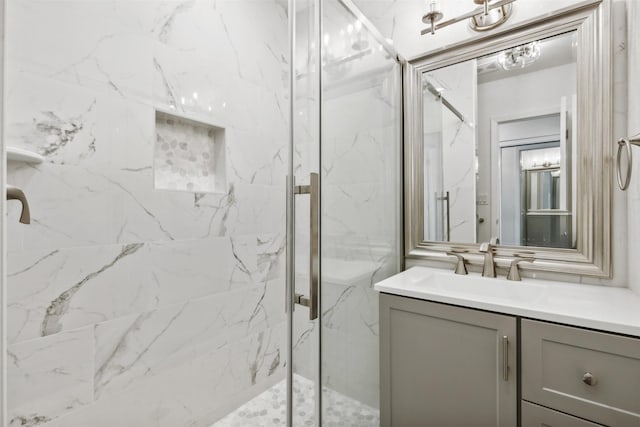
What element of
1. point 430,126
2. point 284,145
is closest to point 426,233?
point 430,126

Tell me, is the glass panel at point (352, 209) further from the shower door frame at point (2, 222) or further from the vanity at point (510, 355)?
the shower door frame at point (2, 222)

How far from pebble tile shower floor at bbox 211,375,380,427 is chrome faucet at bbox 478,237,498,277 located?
29.5 inches

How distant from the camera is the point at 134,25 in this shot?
1400 mm

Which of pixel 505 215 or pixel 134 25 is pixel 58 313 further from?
pixel 505 215

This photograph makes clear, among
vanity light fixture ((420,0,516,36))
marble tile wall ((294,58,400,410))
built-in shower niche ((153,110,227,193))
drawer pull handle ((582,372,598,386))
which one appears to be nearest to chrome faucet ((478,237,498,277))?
marble tile wall ((294,58,400,410))

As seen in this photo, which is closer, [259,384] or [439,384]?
[439,384]

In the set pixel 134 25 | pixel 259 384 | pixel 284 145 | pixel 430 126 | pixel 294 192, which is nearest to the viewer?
pixel 294 192

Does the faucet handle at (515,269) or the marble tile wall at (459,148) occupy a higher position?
the marble tile wall at (459,148)

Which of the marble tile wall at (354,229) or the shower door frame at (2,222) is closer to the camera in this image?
the shower door frame at (2,222)

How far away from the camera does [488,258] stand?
141cm

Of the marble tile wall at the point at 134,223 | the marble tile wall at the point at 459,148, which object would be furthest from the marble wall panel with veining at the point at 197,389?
the marble tile wall at the point at 459,148

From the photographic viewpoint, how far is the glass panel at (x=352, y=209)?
106 cm

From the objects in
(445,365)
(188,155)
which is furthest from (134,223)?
(445,365)

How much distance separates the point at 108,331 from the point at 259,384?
3.31 feet
